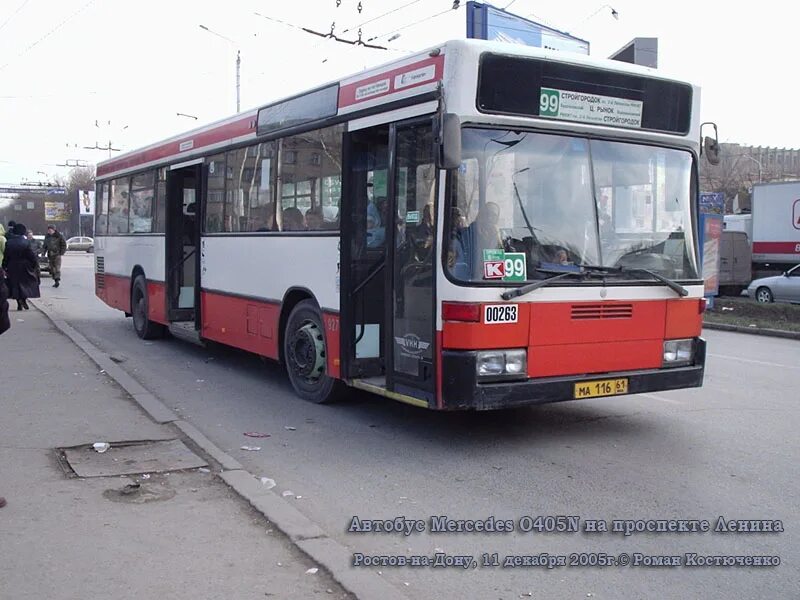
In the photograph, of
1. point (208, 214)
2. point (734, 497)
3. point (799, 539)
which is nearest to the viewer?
point (799, 539)

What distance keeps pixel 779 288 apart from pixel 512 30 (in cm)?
1040

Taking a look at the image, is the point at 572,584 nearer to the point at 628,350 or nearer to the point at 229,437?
the point at 628,350

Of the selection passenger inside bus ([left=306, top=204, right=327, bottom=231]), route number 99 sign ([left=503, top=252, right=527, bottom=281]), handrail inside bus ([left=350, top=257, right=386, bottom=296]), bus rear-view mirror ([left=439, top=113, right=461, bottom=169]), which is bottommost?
handrail inside bus ([left=350, top=257, right=386, bottom=296])

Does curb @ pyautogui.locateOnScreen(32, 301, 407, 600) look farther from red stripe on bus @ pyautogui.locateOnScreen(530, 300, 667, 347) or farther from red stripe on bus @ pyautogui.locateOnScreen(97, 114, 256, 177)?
red stripe on bus @ pyautogui.locateOnScreen(97, 114, 256, 177)

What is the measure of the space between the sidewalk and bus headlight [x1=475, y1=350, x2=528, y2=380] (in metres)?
2.09

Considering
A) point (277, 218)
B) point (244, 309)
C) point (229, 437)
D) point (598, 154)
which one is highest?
point (598, 154)

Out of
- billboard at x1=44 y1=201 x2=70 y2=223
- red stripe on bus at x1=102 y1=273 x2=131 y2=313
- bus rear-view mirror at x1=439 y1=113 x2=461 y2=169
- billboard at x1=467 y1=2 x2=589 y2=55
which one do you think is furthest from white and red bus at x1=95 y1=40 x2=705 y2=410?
billboard at x1=44 y1=201 x2=70 y2=223

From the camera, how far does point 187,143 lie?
12203mm

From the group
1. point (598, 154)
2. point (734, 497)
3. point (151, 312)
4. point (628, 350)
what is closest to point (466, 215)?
point (598, 154)

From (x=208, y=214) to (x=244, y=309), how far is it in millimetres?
1821

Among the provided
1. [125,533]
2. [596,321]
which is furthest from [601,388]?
[125,533]

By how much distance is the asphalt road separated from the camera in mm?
4633

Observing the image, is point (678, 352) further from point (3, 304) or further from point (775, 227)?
point (775, 227)

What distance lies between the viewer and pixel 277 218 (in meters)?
9.55
